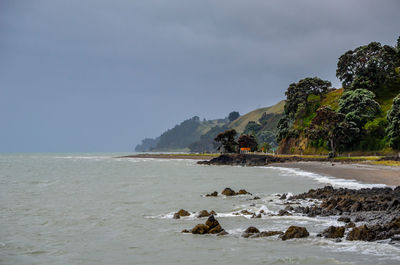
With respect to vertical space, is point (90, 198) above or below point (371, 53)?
below

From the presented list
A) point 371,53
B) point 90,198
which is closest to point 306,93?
point 371,53

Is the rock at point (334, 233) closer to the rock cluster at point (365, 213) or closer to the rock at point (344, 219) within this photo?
the rock cluster at point (365, 213)

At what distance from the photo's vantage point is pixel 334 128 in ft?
297

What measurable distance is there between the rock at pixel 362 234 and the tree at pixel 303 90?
122782 millimetres

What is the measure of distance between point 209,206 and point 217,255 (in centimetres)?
1250

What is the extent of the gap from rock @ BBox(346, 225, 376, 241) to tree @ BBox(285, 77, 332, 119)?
403 feet

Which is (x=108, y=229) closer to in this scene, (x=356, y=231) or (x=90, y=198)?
(x=356, y=231)

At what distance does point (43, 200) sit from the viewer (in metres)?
30.1

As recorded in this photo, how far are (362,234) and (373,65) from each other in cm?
11653

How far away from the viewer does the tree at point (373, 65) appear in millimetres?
114312

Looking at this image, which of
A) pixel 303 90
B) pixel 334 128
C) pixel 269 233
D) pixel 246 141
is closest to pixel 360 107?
pixel 334 128

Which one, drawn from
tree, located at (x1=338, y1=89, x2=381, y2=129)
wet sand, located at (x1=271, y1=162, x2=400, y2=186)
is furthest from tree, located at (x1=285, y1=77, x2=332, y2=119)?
wet sand, located at (x1=271, y1=162, x2=400, y2=186)

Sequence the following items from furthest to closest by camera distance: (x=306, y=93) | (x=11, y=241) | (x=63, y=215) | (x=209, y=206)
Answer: (x=306, y=93)
(x=209, y=206)
(x=63, y=215)
(x=11, y=241)

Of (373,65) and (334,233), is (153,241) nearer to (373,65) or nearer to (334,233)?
(334,233)
